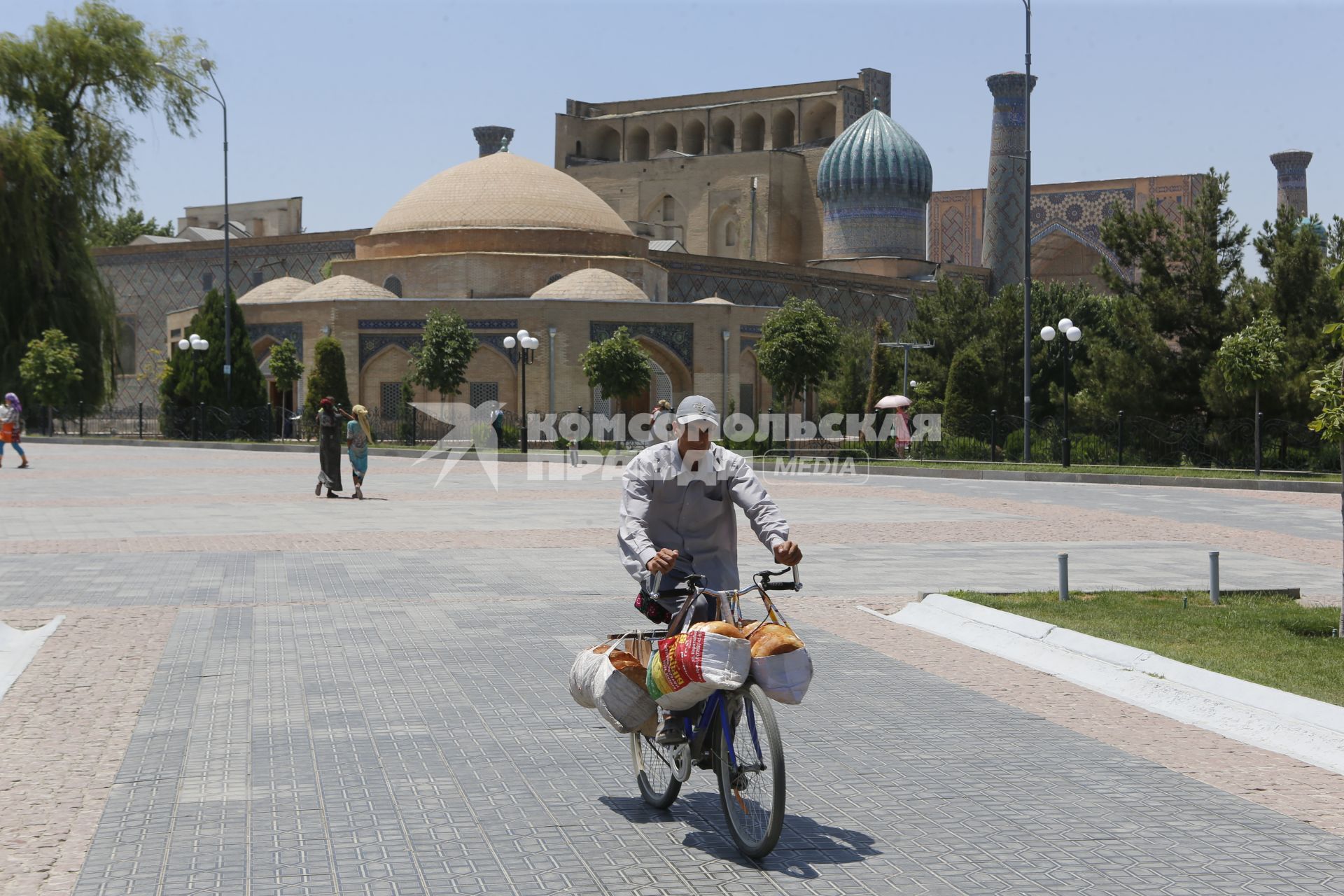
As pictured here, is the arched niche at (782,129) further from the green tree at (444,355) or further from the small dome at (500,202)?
the green tree at (444,355)

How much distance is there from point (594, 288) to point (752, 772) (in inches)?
1788

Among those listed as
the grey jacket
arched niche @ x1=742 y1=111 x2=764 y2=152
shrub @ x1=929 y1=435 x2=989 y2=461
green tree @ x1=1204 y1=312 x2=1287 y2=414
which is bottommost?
shrub @ x1=929 y1=435 x2=989 y2=461

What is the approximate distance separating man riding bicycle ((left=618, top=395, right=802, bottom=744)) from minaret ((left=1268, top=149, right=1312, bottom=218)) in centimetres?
7820

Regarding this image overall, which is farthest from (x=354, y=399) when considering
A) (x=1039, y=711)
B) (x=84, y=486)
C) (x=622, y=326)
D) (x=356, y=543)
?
(x=1039, y=711)

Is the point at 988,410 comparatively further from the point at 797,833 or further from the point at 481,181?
the point at 797,833

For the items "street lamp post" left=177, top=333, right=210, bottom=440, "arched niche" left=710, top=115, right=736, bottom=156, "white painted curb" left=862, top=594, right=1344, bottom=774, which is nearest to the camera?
"white painted curb" left=862, top=594, right=1344, bottom=774

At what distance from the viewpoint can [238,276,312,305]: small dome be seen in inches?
2078

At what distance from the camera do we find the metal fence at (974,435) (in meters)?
27.4

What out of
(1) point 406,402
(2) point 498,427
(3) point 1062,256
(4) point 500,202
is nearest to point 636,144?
(3) point 1062,256

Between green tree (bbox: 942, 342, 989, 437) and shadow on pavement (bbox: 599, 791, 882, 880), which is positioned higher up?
green tree (bbox: 942, 342, 989, 437)

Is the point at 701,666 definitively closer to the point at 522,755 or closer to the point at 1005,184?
the point at 522,755

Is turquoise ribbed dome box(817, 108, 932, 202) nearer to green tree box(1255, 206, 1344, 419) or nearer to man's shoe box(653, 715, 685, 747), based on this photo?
green tree box(1255, 206, 1344, 419)

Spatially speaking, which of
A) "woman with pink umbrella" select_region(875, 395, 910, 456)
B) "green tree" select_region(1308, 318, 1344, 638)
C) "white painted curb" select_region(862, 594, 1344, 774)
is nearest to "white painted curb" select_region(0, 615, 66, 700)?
"white painted curb" select_region(862, 594, 1344, 774)

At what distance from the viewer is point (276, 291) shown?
5372 cm
